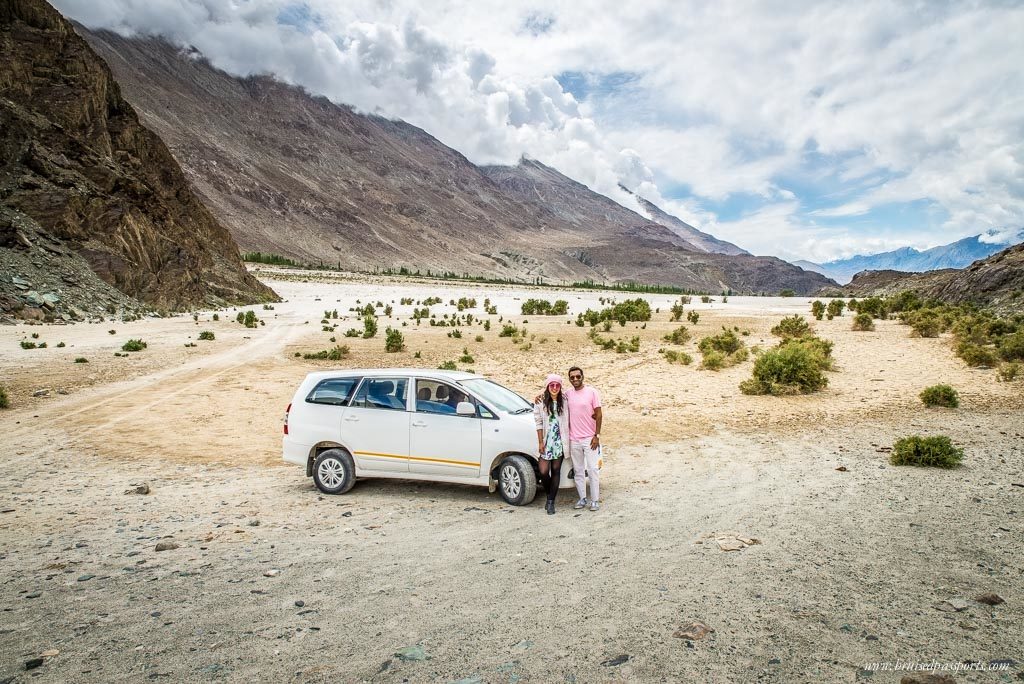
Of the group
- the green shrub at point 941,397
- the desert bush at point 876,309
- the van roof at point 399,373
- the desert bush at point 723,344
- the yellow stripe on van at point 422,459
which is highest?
the desert bush at point 876,309

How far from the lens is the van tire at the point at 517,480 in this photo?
8.58 m

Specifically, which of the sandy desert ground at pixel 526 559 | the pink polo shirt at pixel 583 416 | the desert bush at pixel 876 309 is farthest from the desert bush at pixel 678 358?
the desert bush at pixel 876 309

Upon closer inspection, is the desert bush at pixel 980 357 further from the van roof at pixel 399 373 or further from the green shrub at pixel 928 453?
the van roof at pixel 399 373

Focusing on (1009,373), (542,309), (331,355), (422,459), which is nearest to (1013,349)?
(1009,373)

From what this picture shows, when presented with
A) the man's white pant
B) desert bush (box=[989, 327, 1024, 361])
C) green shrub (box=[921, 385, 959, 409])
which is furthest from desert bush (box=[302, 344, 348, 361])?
desert bush (box=[989, 327, 1024, 361])

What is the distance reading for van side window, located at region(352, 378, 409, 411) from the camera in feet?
30.1

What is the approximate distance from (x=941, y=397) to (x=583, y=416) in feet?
36.6

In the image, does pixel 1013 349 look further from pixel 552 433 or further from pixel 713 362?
pixel 552 433

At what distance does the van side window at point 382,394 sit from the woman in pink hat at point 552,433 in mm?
2162

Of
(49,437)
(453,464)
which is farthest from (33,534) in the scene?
(49,437)

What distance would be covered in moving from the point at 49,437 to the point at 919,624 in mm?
15176

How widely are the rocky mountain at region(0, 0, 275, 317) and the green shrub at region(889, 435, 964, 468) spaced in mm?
36465

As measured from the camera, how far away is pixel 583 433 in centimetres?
828

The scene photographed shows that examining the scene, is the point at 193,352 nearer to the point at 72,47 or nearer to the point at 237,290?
the point at 237,290
